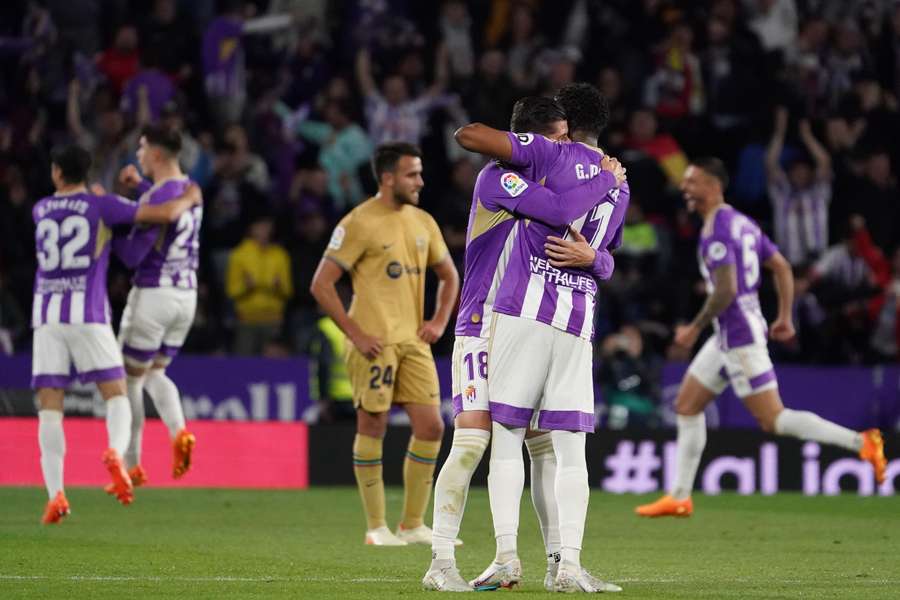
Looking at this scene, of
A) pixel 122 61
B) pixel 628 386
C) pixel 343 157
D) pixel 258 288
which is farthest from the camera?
pixel 122 61

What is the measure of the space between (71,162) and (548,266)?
4.60 meters

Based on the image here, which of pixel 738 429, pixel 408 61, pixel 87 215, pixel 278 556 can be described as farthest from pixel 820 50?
pixel 278 556

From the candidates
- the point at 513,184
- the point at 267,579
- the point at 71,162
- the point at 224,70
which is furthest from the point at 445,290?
the point at 224,70

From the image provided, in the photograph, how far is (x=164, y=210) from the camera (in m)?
10.9

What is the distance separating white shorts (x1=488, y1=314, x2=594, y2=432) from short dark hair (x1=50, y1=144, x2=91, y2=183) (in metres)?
4.49

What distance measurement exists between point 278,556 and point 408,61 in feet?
35.1

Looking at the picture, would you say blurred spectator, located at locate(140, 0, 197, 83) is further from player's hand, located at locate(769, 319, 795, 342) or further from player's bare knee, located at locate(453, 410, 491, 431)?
player's bare knee, located at locate(453, 410, 491, 431)

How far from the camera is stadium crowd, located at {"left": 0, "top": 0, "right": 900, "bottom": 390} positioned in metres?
17.0

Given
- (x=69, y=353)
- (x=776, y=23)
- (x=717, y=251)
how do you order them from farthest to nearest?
(x=776, y=23)
(x=717, y=251)
(x=69, y=353)

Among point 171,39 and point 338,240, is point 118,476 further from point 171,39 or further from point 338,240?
point 171,39

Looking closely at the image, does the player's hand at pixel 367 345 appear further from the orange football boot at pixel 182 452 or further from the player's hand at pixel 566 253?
the player's hand at pixel 566 253

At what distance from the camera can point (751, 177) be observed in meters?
18.6

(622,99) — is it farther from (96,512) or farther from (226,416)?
(96,512)

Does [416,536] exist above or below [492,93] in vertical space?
below
